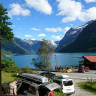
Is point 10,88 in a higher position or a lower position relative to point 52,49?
lower

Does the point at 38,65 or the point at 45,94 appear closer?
the point at 45,94

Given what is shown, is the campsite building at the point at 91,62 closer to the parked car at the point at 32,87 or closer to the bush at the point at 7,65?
the bush at the point at 7,65

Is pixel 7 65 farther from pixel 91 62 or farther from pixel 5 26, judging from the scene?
pixel 91 62

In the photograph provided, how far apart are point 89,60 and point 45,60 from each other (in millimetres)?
18441

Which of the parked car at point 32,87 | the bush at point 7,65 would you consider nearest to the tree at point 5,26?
the bush at point 7,65

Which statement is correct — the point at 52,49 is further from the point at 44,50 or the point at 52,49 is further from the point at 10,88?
the point at 10,88

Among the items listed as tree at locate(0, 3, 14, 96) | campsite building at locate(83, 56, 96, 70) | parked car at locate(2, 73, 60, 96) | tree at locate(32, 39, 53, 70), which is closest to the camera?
parked car at locate(2, 73, 60, 96)

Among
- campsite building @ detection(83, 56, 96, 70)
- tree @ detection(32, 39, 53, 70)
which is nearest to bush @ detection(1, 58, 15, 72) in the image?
tree @ detection(32, 39, 53, 70)

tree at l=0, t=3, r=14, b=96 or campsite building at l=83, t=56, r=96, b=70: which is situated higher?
tree at l=0, t=3, r=14, b=96

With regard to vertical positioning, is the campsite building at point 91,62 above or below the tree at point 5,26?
below

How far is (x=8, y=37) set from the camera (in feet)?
100.0

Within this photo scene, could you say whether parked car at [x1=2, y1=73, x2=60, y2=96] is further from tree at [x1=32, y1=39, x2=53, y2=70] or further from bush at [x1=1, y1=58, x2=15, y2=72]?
tree at [x1=32, y1=39, x2=53, y2=70]

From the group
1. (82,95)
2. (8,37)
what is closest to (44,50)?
(8,37)

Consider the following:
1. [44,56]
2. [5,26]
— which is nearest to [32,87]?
[5,26]
